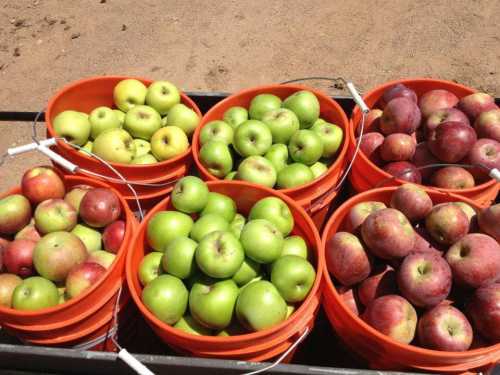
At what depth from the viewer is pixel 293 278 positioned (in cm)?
193

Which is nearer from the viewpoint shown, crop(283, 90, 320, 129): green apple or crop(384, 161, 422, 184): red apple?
crop(384, 161, 422, 184): red apple

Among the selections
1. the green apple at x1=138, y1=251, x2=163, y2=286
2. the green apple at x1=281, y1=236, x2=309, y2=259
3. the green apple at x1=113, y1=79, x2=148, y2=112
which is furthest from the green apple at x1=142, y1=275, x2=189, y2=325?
the green apple at x1=113, y1=79, x2=148, y2=112

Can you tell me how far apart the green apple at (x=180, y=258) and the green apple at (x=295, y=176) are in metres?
0.72

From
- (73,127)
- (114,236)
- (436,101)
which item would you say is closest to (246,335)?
(114,236)

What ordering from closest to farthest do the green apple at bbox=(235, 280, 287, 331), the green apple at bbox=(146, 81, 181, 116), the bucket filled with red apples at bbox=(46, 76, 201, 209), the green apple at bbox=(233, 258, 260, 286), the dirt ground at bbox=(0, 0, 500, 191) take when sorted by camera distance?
1. the green apple at bbox=(235, 280, 287, 331)
2. the green apple at bbox=(233, 258, 260, 286)
3. the bucket filled with red apples at bbox=(46, 76, 201, 209)
4. the green apple at bbox=(146, 81, 181, 116)
5. the dirt ground at bbox=(0, 0, 500, 191)

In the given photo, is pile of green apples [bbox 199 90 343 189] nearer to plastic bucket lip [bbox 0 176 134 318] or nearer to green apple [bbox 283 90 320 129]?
green apple [bbox 283 90 320 129]

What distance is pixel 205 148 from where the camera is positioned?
8.31 feet

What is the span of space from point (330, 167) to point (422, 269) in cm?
91

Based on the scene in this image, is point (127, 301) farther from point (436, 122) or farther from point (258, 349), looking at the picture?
point (436, 122)

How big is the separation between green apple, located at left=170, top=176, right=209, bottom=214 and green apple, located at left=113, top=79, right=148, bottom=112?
1.06 m

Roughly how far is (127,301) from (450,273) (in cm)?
157

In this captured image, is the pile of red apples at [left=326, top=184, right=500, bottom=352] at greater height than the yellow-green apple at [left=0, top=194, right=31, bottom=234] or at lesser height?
greater

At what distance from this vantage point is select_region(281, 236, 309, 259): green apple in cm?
216

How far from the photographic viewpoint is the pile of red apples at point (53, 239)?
6.81 feet
